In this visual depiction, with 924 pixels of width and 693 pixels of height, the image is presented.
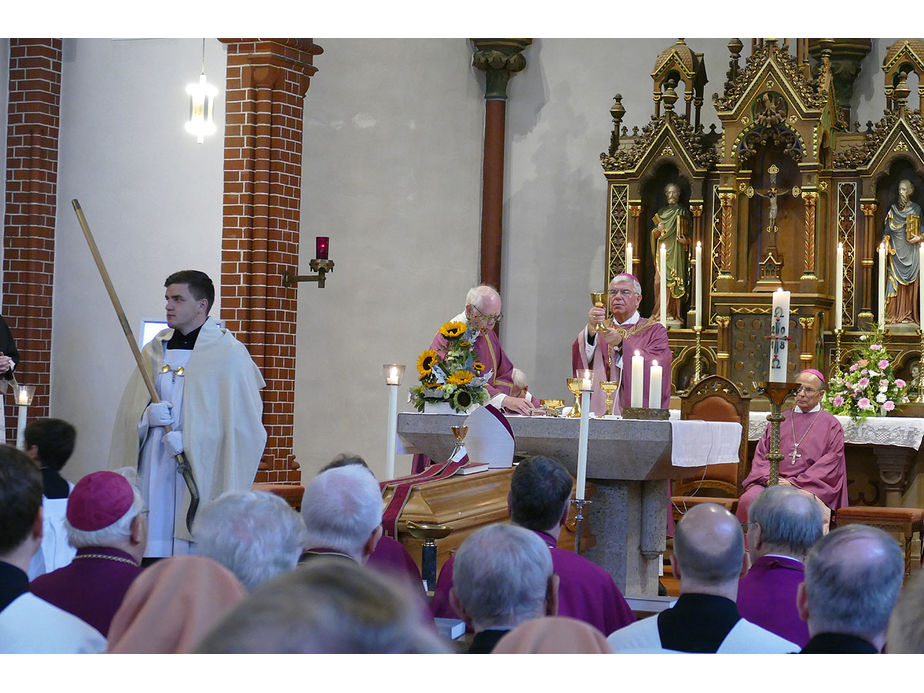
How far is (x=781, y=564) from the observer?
11.4 ft

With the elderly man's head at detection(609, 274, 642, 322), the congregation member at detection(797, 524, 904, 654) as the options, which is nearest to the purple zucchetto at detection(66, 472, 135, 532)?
the congregation member at detection(797, 524, 904, 654)

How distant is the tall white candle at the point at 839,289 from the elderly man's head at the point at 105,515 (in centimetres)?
798

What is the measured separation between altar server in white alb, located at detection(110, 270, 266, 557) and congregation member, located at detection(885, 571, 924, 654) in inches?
148

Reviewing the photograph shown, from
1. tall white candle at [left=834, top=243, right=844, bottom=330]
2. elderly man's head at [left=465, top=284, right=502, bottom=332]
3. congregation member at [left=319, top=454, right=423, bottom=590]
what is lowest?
congregation member at [left=319, top=454, right=423, bottom=590]

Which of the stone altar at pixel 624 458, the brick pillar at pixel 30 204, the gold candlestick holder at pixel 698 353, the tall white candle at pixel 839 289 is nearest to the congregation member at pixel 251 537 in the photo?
the stone altar at pixel 624 458

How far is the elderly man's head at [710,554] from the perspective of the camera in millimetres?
2961

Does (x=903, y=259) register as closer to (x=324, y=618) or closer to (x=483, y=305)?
(x=483, y=305)

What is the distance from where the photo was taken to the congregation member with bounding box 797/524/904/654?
2.44 metres

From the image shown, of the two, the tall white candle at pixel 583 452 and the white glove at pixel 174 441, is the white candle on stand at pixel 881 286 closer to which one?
the tall white candle at pixel 583 452

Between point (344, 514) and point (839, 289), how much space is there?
25.8 feet

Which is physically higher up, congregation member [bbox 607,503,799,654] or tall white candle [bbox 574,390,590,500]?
tall white candle [bbox 574,390,590,500]

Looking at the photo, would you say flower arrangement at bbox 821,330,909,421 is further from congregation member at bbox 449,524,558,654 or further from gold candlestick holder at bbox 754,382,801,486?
congregation member at bbox 449,524,558,654

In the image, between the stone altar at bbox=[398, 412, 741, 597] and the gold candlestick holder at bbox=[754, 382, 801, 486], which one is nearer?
the gold candlestick holder at bbox=[754, 382, 801, 486]

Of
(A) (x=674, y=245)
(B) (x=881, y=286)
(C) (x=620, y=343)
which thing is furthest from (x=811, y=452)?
(A) (x=674, y=245)
